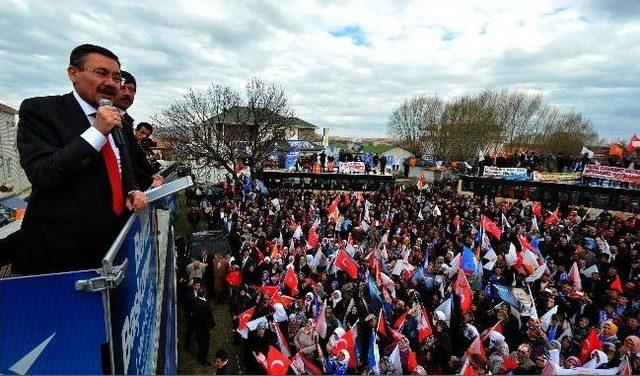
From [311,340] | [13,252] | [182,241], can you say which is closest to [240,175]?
[182,241]

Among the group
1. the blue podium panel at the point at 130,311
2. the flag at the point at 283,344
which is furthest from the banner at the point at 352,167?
the blue podium panel at the point at 130,311

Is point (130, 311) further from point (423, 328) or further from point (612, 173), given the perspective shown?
point (612, 173)

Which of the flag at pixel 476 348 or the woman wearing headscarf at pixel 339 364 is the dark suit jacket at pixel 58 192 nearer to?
the woman wearing headscarf at pixel 339 364

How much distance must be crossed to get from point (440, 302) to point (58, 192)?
31.4 ft

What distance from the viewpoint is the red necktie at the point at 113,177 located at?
203cm

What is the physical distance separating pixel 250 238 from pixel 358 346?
8.48 metres

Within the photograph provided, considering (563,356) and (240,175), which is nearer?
(563,356)

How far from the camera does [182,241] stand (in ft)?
55.0

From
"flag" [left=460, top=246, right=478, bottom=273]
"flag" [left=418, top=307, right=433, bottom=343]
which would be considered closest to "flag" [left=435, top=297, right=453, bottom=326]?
"flag" [left=418, top=307, right=433, bottom=343]

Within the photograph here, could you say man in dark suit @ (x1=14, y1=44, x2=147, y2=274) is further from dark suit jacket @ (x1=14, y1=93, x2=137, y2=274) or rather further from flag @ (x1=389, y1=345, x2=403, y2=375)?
flag @ (x1=389, y1=345, x2=403, y2=375)

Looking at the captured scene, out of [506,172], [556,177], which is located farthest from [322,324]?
[506,172]

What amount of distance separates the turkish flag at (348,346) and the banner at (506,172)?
25.6 m

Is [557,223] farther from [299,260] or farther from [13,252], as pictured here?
[13,252]

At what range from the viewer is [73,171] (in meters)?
1.80
